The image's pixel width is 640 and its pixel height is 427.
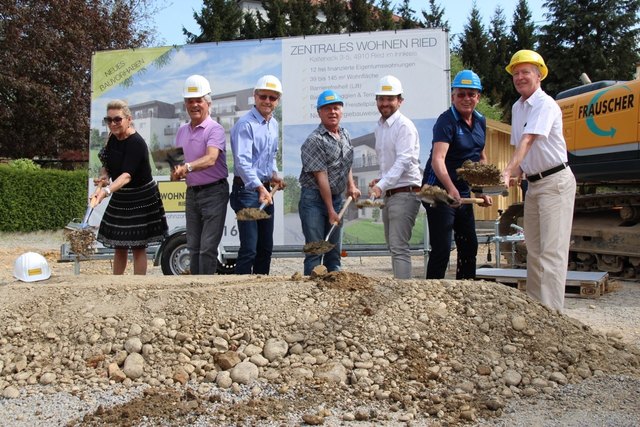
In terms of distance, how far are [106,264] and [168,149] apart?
2830mm

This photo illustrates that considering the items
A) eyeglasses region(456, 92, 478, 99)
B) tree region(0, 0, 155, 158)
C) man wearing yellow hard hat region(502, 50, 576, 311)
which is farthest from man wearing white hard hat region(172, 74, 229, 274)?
tree region(0, 0, 155, 158)

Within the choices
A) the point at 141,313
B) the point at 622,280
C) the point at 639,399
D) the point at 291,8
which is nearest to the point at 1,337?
the point at 141,313

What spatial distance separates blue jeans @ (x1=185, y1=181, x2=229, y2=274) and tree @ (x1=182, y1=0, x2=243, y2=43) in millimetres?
24435

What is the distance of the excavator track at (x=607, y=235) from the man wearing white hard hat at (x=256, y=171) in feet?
14.9

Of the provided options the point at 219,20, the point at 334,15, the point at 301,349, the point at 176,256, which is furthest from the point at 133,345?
the point at 334,15

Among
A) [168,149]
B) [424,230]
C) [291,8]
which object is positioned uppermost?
[291,8]

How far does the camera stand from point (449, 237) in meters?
5.11

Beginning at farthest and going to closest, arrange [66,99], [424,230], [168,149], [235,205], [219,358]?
1. [66,99]
2. [168,149]
3. [424,230]
4. [235,205]
5. [219,358]

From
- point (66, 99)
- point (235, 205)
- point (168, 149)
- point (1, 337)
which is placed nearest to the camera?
point (1, 337)

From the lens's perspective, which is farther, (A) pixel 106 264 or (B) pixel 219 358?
(A) pixel 106 264

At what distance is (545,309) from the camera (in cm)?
421

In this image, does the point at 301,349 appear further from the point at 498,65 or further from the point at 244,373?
the point at 498,65

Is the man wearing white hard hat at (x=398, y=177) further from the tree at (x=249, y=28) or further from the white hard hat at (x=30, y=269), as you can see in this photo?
the tree at (x=249, y=28)

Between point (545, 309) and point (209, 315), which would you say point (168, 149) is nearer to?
point (209, 315)
